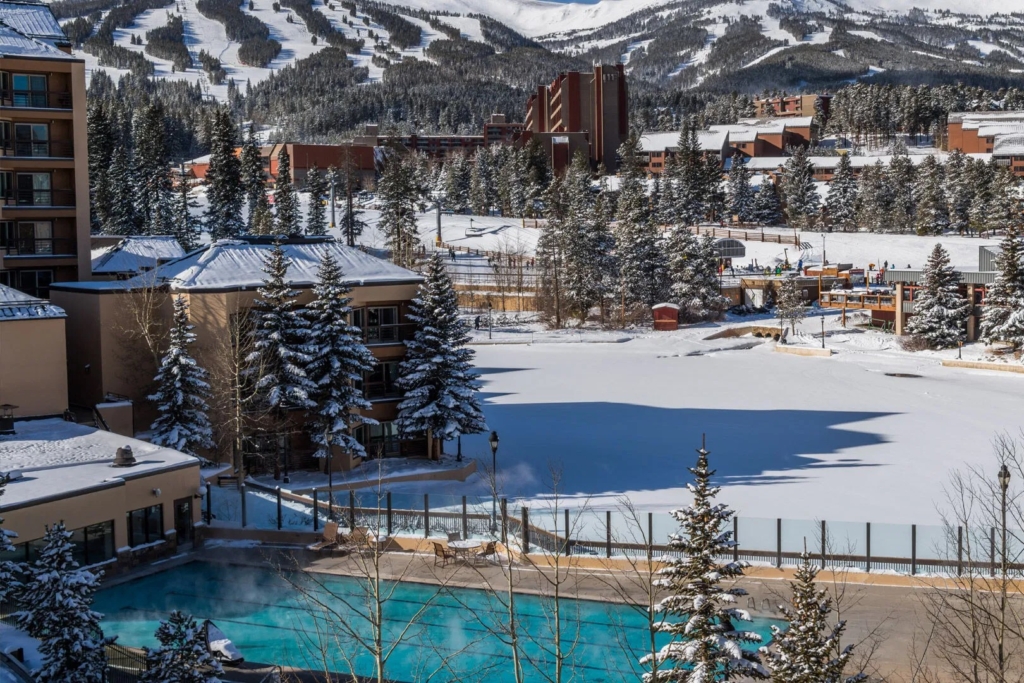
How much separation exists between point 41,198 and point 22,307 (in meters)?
8.42

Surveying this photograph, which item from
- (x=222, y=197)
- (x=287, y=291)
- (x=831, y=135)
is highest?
(x=831, y=135)

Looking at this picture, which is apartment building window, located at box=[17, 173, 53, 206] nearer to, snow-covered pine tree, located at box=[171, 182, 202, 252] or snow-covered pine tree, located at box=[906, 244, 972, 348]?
snow-covered pine tree, located at box=[171, 182, 202, 252]

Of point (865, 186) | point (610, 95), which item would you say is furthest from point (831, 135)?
point (865, 186)

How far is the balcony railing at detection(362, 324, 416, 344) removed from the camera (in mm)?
28953

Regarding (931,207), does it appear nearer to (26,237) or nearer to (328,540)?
(26,237)

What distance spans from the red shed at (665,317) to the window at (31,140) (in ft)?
113

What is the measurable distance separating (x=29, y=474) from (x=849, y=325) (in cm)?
4570

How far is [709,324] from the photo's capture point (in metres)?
59.6

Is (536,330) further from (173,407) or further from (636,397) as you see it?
(173,407)

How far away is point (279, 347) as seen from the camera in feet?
85.7

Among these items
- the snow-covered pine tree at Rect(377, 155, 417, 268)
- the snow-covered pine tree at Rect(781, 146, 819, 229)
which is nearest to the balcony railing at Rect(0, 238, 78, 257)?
the snow-covered pine tree at Rect(377, 155, 417, 268)

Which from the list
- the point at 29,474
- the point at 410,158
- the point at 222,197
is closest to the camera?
the point at 29,474

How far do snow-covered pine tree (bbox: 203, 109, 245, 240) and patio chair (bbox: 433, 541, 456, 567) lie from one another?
187 feet

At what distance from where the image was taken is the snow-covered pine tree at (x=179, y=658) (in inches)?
457
